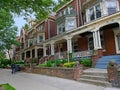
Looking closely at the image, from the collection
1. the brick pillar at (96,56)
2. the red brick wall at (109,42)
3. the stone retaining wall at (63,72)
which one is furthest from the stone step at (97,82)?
the red brick wall at (109,42)

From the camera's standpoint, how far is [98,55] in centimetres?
1636

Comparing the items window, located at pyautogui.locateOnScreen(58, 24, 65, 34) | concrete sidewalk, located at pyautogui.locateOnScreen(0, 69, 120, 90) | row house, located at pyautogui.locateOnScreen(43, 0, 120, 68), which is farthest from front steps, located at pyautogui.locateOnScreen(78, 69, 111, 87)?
window, located at pyautogui.locateOnScreen(58, 24, 65, 34)

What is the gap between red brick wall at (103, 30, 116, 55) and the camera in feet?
60.5

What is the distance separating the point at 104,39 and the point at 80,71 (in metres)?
7.31

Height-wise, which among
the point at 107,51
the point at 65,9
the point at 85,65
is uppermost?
the point at 65,9

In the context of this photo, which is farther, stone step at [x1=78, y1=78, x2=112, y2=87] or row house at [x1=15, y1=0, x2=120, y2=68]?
row house at [x1=15, y1=0, x2=120, y2=68]

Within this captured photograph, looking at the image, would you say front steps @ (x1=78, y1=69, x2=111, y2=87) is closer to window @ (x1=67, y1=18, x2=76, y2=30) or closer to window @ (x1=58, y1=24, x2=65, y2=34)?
window @ (x1=67, y1=18, x2=76, y2=30)

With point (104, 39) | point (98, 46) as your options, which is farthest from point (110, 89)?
point (104, 39)

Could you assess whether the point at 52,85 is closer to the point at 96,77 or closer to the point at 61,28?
the point at 96,77

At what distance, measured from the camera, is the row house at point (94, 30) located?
16.5 m

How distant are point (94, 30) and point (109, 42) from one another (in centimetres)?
270

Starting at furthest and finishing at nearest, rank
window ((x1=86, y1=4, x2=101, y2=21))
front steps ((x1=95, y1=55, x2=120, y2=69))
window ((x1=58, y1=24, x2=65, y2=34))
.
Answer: window ((x1=58, y1=24, x2=65, y2=34)), window ((x1=86, y1=4, x2=101, y2=21)), front steps ((x1=95, y1=55, x2=120, y2=69))

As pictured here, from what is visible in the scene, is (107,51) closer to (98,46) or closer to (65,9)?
(98,46)

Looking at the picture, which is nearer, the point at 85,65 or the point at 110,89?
the point at 110,89
